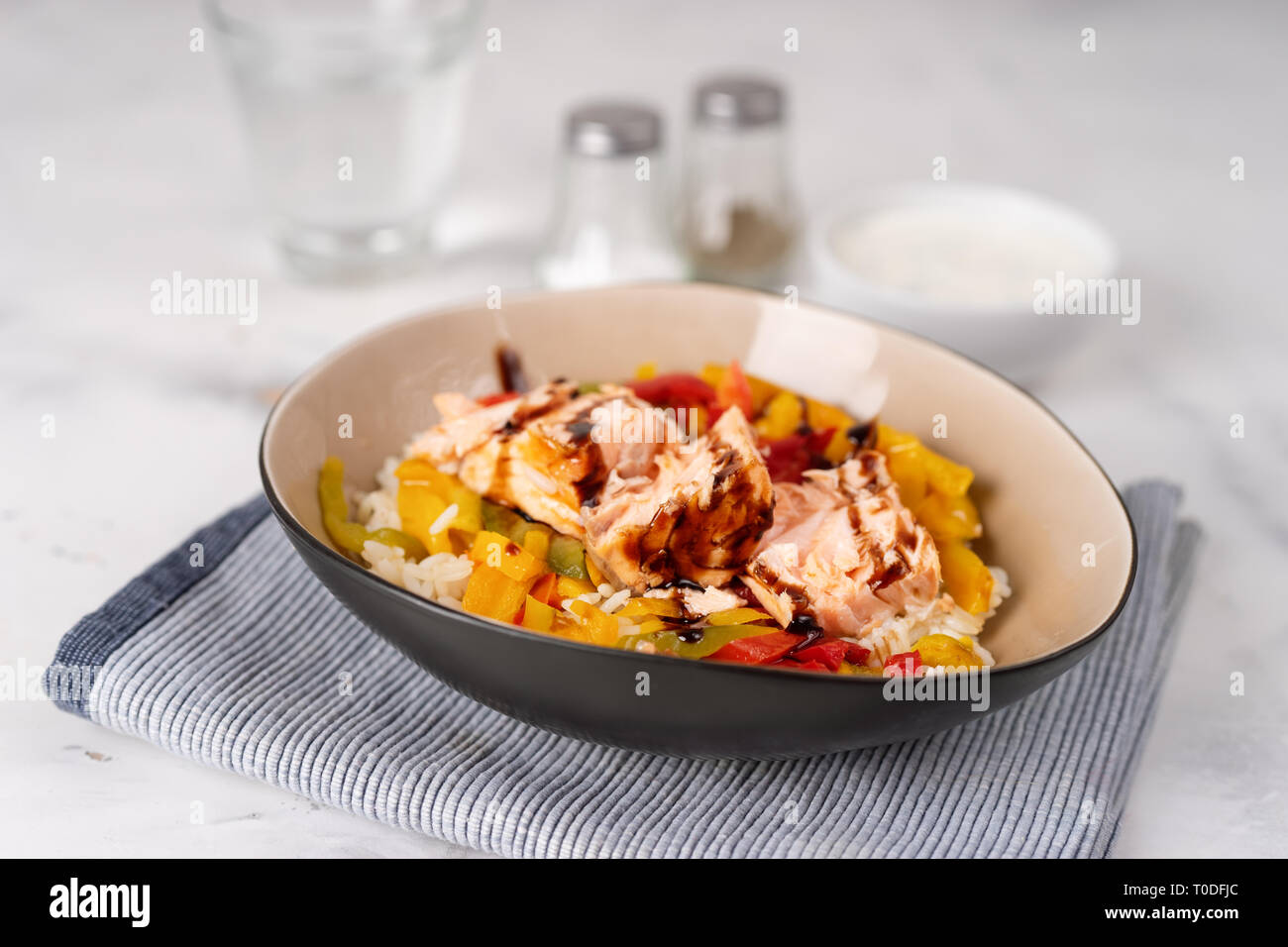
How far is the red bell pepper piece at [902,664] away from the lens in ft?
7.32

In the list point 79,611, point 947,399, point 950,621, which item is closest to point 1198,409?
point 947,399

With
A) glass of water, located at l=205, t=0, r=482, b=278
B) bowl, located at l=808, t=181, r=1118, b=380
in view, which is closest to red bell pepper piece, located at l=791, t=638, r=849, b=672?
bowl, located at l=808, t=181, r=1118, b=380

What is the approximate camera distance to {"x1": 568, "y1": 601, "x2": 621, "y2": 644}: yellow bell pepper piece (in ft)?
7.46

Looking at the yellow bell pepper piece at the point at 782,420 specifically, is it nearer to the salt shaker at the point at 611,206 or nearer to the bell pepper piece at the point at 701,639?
the bell pepper piece at the point at 701,639

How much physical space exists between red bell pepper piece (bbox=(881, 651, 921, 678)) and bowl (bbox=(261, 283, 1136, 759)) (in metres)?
0.11

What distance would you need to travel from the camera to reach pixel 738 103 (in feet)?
13.9

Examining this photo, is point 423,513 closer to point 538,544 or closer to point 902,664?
point 538,544

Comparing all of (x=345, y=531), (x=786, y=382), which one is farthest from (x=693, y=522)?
(x=786, y=382)

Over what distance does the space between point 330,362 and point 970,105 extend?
4267mm

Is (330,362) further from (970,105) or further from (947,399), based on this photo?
(970,105)

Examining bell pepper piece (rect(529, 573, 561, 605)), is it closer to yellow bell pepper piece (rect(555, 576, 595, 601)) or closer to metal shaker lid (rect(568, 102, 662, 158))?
yellow bell pepper piece (rect(555, 576, 595, 601))

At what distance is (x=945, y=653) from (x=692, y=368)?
110 cm

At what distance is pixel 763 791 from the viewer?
2.39m

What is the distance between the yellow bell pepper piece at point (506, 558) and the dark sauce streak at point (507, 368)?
704 mm
